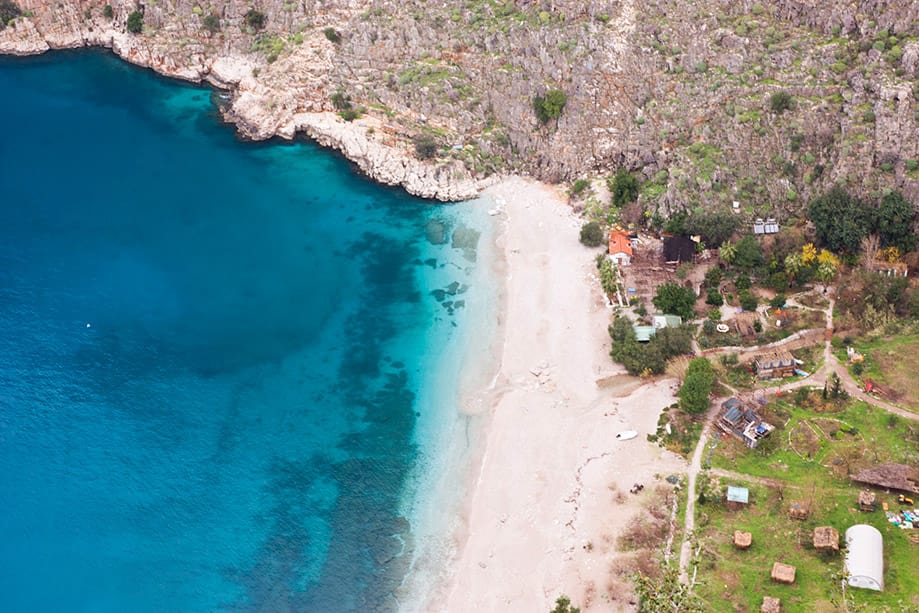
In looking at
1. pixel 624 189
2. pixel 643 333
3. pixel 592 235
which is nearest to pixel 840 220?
pixel 624 189

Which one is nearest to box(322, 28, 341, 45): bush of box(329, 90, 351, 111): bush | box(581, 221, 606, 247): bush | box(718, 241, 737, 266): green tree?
box(329, 90, 351, 111): bush

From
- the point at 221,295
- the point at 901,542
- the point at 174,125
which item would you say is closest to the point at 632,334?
the point at 901,542

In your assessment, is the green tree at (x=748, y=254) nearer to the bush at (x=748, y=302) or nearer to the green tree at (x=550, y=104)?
the bush at (x=748, y=302)

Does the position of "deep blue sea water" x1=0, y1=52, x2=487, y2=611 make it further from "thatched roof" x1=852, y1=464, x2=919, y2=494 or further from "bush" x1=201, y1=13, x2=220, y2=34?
"thatched roof" x1=852, y1=464, x2=919, y2=494

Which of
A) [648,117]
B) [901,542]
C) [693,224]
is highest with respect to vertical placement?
[648,117]

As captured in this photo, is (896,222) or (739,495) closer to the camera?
(739,495)

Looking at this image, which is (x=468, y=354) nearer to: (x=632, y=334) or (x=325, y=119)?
(x=632, y=334)

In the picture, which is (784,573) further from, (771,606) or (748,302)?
(748,302)
